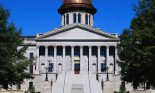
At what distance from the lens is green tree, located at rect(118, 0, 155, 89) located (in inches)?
1485

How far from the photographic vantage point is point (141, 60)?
3897cm

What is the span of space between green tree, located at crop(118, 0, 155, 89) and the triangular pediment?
165 ft

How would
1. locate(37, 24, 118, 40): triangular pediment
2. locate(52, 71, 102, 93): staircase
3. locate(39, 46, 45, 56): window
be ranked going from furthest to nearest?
1. locate(39, 46, 45, 56): window
2. locate(37, 24, 118, 40): triangular pediment
3. locate(52, 71, 102, 93): staircase

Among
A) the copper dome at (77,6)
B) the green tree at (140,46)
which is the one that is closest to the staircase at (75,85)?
the green tree at (140,46)

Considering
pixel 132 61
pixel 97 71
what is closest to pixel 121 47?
pixel 132 61

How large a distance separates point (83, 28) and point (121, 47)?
169 ft

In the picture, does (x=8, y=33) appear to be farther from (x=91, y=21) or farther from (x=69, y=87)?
(x=91, y=21)

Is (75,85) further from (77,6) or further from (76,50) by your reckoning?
(77,6)

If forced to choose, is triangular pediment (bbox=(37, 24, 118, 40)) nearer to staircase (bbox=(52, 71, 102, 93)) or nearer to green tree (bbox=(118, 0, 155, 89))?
staircase (bbox=(52, 71, 102, 93))

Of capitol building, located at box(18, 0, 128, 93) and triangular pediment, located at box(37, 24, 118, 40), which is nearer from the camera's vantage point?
capitol building, located at box(18, 0, 128, 93)

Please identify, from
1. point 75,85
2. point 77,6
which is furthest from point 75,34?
point 75,85

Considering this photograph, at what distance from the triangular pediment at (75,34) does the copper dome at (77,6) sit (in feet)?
25.8

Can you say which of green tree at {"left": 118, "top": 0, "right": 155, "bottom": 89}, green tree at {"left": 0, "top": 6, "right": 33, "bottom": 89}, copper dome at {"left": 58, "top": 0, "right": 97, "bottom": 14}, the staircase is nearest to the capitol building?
copper dome at {"left": 58, "top": 0, "right": 97, "bottom": 14}

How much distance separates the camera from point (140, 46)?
3956 centimetres
